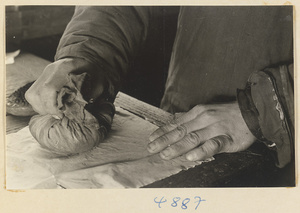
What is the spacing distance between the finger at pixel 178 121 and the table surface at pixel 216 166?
0.04 metres

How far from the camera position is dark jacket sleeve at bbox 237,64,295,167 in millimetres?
1025

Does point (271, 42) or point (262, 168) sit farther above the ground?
point (271, 42)

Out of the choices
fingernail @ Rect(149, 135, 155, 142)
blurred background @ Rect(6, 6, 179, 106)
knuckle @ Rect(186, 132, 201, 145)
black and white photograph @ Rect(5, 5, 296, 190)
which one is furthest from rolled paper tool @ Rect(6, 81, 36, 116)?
knuckle @ Rect(186, 132, 201, 145)

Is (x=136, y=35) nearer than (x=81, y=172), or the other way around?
(x=81, y=172)

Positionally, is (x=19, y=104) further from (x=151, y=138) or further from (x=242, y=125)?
(x=242, y=125)

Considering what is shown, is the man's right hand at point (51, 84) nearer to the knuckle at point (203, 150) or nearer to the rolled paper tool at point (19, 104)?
the rolled paper tool at point (19, 104)

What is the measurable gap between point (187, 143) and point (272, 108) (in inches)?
10.1

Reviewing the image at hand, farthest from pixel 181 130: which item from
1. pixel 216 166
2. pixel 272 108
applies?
pixel 272 108
